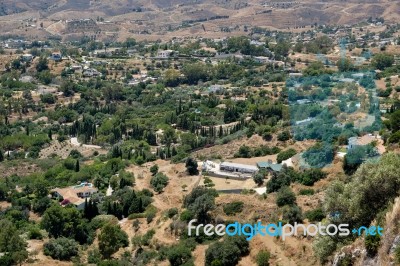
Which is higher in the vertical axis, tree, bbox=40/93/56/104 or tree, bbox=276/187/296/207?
tree, bbox=276/187/296/207

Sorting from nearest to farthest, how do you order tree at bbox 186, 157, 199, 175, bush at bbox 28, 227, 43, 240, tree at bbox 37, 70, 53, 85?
bush at bbox 28, 227, 43, 240
tree at bbox 186, 157, 199, 175
tree at bbox 37, 70, 53, 85

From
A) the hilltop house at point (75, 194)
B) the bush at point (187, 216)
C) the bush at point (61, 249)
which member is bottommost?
the hilltop house at point (75, 194)

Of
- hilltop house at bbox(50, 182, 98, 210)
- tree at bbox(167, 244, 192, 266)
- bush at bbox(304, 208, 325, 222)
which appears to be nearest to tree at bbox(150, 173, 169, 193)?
hilltop house at bbox(50, 182, 98, 210)

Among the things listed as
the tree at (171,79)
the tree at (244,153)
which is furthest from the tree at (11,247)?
the tree at (171,79)

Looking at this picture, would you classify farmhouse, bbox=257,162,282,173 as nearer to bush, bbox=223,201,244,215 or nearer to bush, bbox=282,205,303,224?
bush, bbox=223,201,244,215

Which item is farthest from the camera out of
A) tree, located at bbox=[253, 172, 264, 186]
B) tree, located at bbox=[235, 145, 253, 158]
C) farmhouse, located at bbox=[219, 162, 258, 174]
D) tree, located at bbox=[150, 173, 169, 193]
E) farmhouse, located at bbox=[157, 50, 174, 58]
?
farmhouse, located at bbox=[157, 50, 174, 58]

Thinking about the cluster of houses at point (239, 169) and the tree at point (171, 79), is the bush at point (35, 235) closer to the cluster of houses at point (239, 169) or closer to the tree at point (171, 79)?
the cluster of houses at point (239, 169)

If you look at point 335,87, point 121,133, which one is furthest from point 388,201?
point 121,133

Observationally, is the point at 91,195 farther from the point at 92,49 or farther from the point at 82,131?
the point at 92,49
